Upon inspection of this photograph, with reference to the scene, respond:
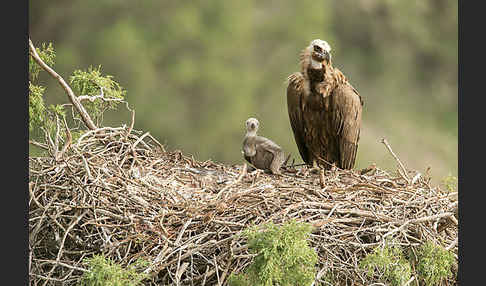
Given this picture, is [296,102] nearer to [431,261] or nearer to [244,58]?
[431,261]

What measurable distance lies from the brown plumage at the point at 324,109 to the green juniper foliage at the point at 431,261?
3.05 feet

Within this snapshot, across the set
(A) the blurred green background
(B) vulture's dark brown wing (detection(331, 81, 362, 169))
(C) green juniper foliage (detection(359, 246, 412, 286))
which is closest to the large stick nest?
(C) green juniper foliage (detection(359, 246, 412, 286))

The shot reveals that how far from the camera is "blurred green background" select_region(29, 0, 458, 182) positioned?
22.5 feet

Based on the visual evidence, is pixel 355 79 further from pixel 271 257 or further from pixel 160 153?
pixel 271 257

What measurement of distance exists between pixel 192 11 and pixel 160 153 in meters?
4.35

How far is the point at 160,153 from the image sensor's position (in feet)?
10.8

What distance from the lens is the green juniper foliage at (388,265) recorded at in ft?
7.95

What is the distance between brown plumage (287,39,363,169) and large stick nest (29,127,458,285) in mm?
470

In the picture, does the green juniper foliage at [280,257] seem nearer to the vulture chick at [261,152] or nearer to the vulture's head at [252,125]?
the vulture chick at [261,152]

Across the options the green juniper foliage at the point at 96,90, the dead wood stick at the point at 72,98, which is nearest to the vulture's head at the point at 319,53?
the green juniper foliage at the point at 96,90

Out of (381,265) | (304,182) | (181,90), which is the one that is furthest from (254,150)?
(181,90)

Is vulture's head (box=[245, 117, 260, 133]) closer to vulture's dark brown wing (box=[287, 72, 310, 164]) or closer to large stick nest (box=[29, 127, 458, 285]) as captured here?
vulture's dark brown wing (box=[287, 72, 310, 164])

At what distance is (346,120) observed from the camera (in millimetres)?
3406

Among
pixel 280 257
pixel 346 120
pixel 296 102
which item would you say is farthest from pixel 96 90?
pixel 280 257
